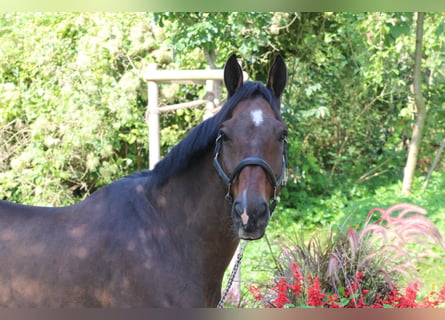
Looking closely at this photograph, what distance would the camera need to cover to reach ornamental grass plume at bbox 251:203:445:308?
3586mm

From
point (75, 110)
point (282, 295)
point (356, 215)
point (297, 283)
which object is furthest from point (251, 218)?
point (75, 110)

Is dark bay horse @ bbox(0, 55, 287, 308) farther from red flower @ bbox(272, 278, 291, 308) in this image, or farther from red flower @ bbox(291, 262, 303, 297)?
red flower @ bbox(291, 262, 303, 297)

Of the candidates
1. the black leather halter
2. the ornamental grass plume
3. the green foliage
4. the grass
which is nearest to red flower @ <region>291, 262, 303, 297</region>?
the ornamental grass plume

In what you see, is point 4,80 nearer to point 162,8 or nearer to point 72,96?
point 72,96

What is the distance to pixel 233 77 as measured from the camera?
2.50 m

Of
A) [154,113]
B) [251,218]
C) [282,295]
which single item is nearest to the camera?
[251,218]

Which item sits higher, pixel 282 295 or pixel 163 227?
pixel 163 227

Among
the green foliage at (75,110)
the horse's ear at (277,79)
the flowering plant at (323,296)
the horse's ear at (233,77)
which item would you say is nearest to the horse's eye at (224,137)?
the horse's ear at (233,77)

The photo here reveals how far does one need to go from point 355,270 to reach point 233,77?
1958 millimetres

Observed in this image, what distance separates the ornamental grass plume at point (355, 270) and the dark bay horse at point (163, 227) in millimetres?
1286

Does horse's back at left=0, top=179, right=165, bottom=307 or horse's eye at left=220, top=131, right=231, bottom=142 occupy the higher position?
horse's eye at left=220, top=131, right=231, bottom=142

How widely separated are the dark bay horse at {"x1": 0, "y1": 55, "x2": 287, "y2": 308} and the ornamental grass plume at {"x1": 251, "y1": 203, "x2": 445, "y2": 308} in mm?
1286

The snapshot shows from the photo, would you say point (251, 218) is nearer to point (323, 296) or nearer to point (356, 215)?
point (323, 296)

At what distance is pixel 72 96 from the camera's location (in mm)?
7930
